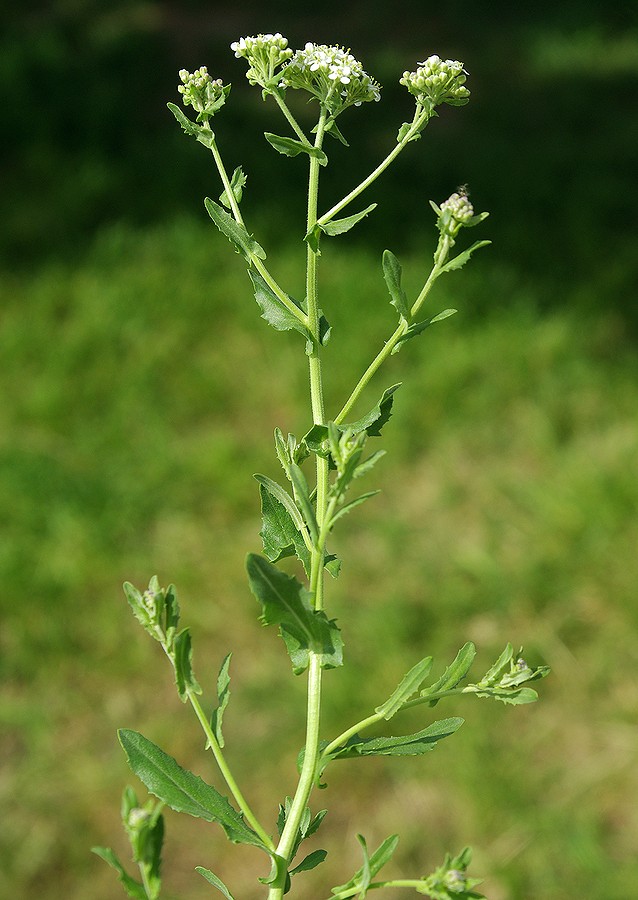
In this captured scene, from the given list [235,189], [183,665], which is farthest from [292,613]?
[235,189]

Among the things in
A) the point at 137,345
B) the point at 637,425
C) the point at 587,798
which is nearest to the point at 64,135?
the point at 137,345

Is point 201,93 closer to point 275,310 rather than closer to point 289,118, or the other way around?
point 289,118

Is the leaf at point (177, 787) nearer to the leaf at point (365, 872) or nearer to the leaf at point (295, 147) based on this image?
the leaf at point (365, 872)

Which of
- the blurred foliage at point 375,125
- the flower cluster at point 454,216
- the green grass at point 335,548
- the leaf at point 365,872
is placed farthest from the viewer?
the blurred foliage at point 375,125

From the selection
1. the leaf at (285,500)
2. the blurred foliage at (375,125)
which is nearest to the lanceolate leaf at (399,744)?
the leaf at (285,500)

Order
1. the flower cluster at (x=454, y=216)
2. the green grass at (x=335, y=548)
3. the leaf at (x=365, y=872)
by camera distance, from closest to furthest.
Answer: the leaf at (x=365, y=872) < the flower cluster at (x=454, y=216) < the green grass at (x=335, y=548)
